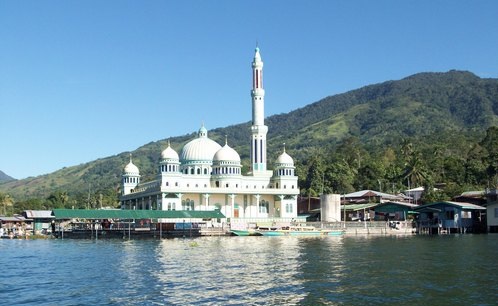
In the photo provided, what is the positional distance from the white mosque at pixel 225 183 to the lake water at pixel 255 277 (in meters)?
46.4

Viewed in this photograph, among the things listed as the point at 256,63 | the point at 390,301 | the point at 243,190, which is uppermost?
the point at 256,63

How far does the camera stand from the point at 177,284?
37188 mm

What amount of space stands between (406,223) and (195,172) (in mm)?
36824

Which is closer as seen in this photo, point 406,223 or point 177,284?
point 177,284

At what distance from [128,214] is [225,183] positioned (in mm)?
21649

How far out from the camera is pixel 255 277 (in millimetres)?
39906

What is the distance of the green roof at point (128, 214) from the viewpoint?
91.0m

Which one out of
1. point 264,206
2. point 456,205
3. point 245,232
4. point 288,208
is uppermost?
point 264,206

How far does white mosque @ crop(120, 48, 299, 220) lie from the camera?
106625mm

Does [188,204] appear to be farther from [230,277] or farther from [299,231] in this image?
[230,277]

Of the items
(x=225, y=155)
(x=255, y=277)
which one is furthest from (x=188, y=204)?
(x=255, y=277)

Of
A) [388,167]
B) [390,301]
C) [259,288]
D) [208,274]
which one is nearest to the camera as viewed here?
[390,301]

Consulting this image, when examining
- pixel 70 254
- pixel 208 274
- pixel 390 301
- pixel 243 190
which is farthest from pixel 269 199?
pixel 390 301

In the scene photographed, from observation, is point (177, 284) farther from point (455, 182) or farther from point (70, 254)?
point (455, 182)
